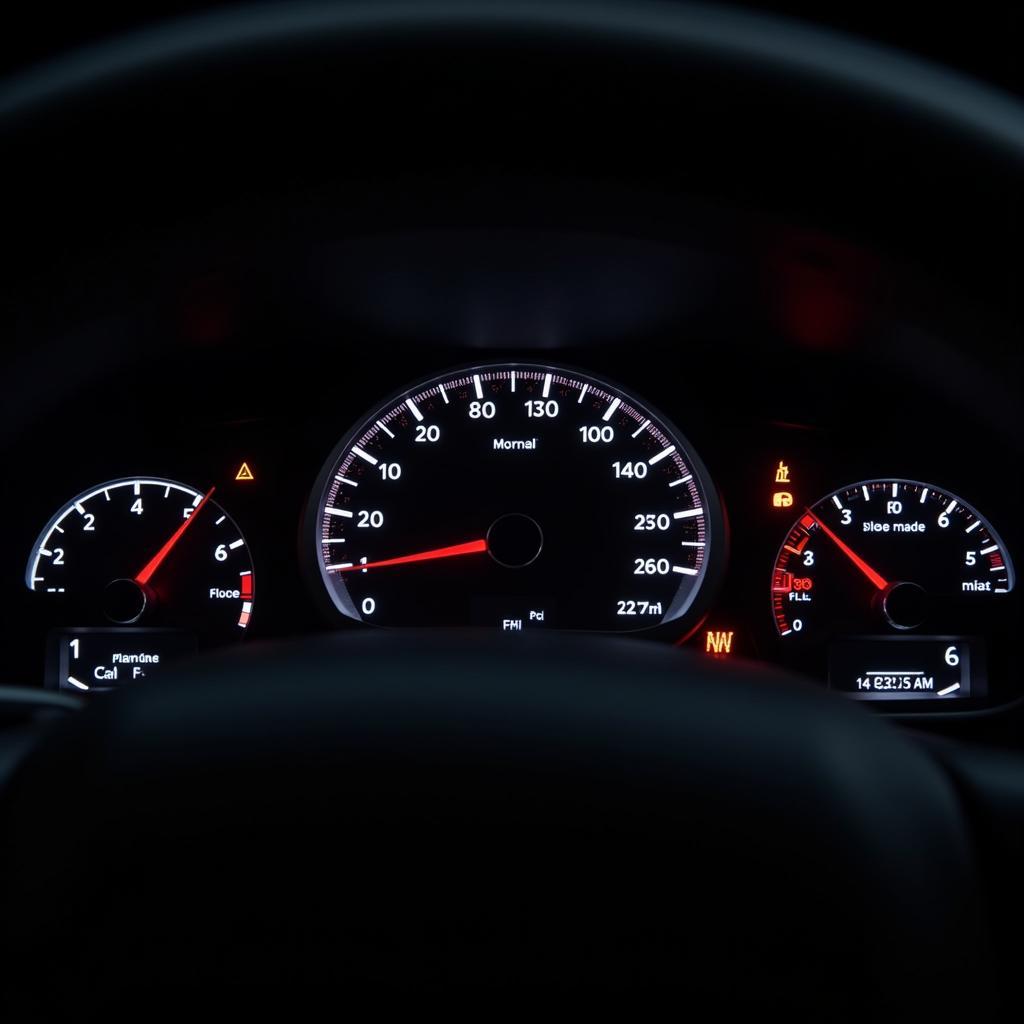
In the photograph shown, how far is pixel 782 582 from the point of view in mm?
3184

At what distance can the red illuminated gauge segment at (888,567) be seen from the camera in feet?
10.0

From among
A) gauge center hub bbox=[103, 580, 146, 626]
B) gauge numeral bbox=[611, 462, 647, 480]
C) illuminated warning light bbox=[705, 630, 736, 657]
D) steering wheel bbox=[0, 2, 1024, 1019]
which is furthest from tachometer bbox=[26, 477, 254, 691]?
steering wheel bbox=[0, 2, 1024, 1019]

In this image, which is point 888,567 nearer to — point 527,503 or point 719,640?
point 719,640

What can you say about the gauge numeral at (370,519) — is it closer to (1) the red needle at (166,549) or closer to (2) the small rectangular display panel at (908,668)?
(1) the red needle at (166,549)

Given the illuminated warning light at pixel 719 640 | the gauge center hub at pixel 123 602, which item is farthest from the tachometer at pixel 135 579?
the illuminated warning light at pixel 719 640

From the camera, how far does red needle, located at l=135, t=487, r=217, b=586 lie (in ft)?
10.4

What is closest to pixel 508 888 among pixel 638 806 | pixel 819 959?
pixel 638 806

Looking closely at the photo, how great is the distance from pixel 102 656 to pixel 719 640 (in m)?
1.46

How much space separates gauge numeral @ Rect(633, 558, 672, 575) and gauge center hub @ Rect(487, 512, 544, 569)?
243 millimetres

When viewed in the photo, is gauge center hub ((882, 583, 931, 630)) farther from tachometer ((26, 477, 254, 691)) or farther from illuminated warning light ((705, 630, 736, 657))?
tachometer ((26, 477, 254, 691))
